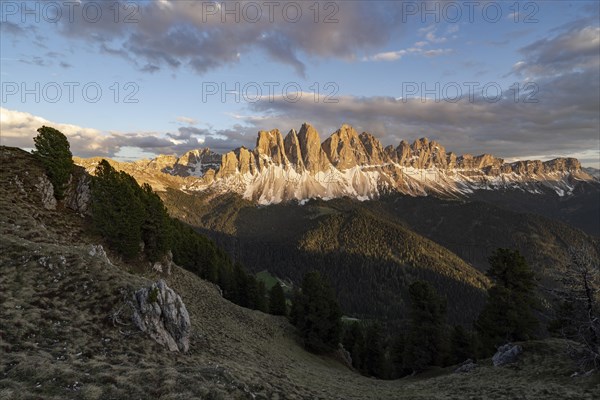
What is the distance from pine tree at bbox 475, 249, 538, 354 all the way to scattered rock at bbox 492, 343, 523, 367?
9.70 meters

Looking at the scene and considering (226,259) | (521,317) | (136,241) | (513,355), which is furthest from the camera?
(226,259)

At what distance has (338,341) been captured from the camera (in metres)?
59.0

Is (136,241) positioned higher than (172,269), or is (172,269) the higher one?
(136,241)

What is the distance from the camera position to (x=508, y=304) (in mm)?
45188

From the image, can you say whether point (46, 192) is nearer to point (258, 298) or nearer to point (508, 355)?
point (258, 298)

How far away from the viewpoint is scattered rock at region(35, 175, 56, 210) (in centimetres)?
4572

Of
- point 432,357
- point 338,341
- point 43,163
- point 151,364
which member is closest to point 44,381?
point 151,364

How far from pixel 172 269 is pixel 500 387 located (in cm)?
4738

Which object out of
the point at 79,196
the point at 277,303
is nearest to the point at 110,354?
the point at 79,196

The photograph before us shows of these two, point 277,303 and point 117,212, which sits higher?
point 117,212

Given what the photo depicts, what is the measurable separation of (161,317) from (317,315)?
121 feet

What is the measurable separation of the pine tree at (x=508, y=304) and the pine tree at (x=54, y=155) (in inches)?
2434

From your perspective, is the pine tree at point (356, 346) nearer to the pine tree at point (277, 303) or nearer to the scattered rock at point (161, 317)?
the pine tree at point (277, 303)

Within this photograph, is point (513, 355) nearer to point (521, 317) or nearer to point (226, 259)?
point (521, 317)
